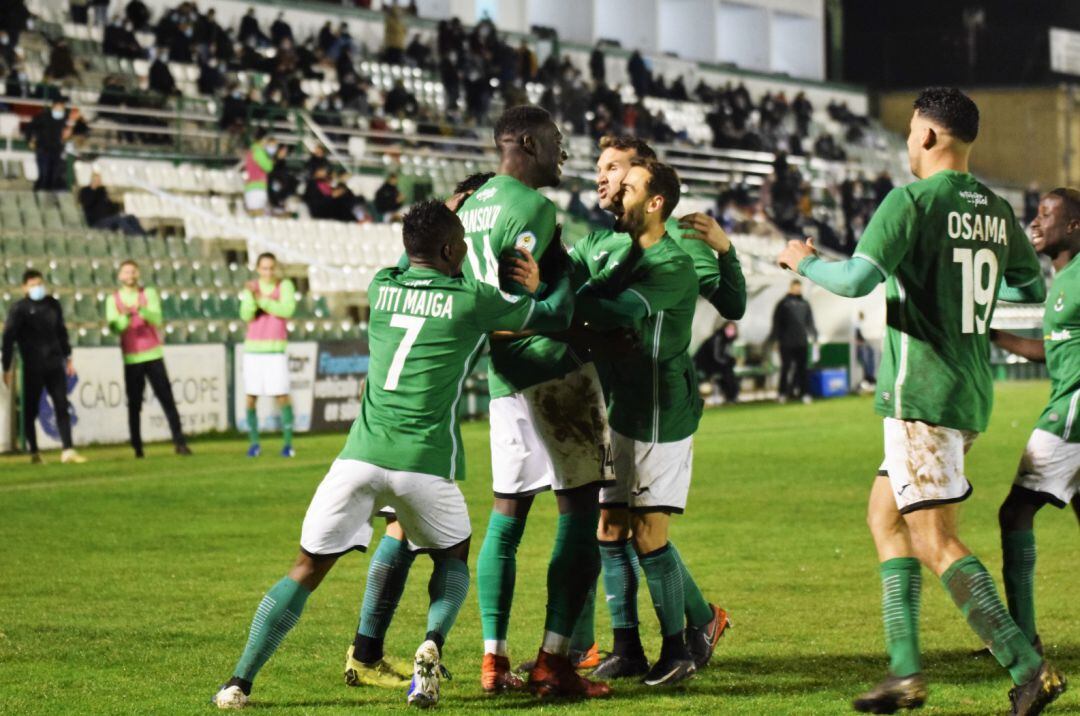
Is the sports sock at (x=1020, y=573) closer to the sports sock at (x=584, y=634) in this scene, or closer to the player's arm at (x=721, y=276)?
the player's arm at (x=721, y=276)

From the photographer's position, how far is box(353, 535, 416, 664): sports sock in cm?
663

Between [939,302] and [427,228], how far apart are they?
195 centimetres

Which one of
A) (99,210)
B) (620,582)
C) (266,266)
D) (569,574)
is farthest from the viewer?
(99,210)

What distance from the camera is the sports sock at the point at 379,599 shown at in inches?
261

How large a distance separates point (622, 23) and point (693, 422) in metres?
44.0

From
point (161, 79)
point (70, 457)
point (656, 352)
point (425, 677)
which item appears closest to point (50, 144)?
point (161, 79)

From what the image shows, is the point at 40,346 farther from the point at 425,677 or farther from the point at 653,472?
the point at 425,677

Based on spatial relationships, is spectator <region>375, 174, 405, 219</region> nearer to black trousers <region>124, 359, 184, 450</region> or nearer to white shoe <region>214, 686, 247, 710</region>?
black trousers <region>124, 359, 184, 450</region>

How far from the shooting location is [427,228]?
6125 millimetres

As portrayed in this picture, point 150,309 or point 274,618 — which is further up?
point 150,309

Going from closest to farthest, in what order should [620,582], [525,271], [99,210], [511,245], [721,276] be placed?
[525,271] < [511,245] < [620,582] < [721,276] < [99,210]

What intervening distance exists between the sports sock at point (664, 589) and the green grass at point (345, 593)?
28 cm

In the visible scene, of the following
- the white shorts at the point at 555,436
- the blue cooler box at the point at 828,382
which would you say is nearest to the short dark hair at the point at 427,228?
the white shorts at the point at 555,436

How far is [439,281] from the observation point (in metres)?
6.12
